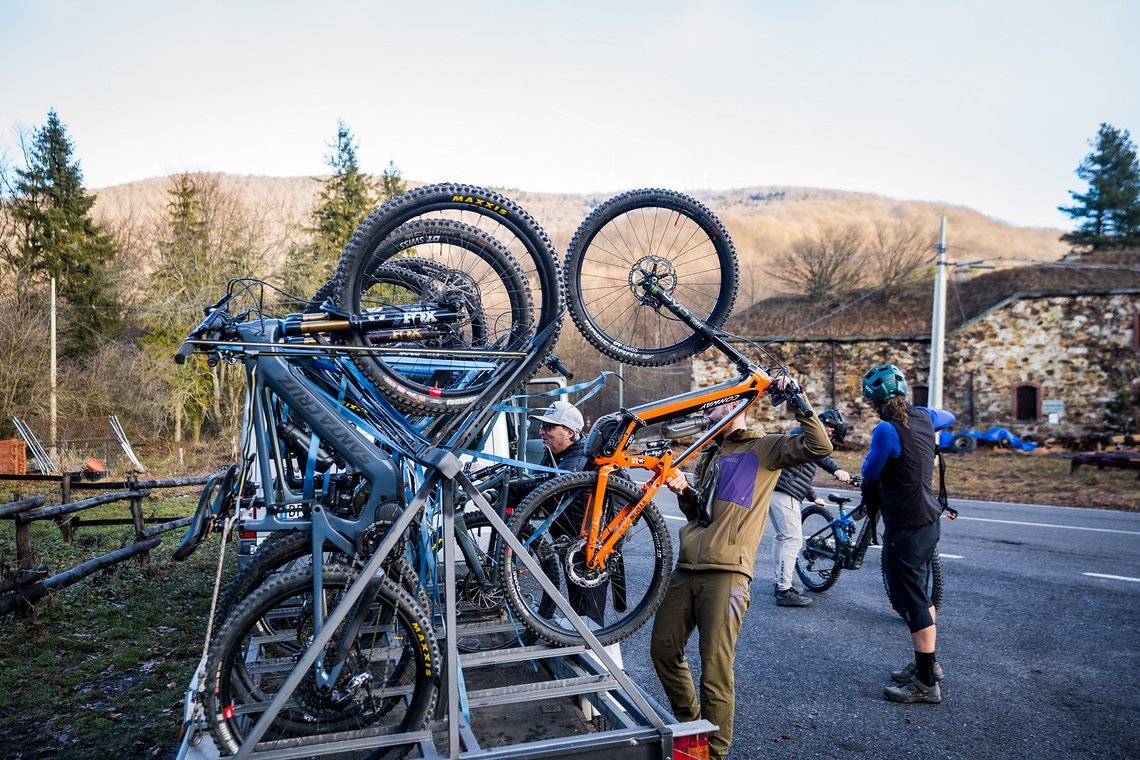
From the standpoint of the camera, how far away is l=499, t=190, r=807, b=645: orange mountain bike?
180 inches

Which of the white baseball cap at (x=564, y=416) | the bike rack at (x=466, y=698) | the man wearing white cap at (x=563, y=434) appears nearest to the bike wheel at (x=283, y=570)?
the bike rack at (x=466, y=698)

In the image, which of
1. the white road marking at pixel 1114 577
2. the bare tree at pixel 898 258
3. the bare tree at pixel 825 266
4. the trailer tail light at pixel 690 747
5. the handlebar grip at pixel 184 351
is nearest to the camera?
the trailer tail light at pixel 690 747

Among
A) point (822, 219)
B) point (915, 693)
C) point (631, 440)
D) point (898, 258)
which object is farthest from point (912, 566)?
point (822, 219)

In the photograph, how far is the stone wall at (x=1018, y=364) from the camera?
31.5m

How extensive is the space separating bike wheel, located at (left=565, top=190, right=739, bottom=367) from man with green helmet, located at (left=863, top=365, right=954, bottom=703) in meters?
1.49

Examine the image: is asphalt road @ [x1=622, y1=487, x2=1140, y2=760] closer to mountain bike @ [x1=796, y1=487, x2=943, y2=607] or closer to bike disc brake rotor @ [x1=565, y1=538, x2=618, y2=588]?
mountain bike @ [x1=796, y1=487, x2=943, y2=607]

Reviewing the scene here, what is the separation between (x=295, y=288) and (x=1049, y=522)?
2484cm

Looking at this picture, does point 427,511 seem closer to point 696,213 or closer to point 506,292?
point 506,292

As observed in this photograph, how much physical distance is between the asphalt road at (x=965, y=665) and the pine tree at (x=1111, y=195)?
143 ft

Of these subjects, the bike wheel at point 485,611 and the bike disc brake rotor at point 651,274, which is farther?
the bike disc brake rotor at point 651,274

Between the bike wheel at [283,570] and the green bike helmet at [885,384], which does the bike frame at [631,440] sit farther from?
the green bike helmet at [885,384]

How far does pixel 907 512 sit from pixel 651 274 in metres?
2.72

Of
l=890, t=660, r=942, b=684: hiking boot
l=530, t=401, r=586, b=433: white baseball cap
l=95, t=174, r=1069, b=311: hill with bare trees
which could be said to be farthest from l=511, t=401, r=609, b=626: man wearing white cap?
l=95, t=174, r=1069, b=311: hill with bare trees

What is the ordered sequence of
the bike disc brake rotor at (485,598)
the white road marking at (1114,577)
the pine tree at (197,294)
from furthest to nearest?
the pine tree at (197,294)
the white road marking at (1114,577)
the bike disc brake rotor at (485,598)
